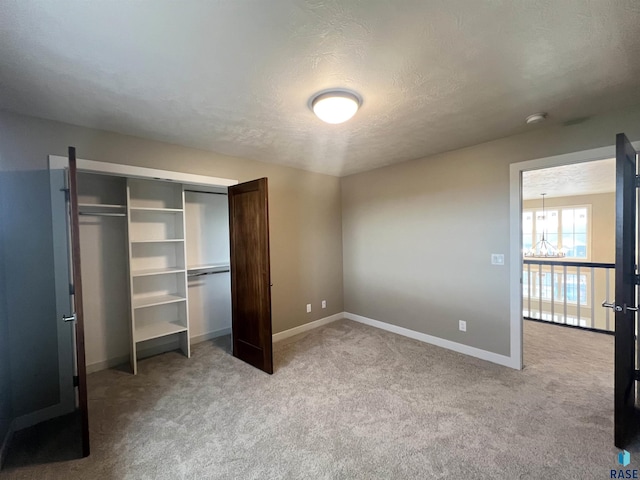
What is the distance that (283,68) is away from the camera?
1679mm

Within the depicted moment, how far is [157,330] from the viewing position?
3.28m

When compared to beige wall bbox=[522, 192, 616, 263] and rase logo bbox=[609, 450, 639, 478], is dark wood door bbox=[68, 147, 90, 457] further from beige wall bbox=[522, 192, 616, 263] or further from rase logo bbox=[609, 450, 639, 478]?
beige wall bbox=[522, 192, 616, 263]

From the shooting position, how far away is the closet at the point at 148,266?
302 centimetres

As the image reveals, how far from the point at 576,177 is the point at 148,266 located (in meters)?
6.91

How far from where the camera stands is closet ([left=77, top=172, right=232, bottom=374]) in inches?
119

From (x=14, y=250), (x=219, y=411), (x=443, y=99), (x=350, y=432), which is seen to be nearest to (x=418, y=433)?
(x=350, y=432)

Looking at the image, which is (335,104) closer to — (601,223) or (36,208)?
(36,208)

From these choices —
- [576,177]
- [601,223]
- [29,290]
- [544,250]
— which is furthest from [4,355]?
[601,223]

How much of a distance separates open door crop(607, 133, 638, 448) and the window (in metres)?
6.12

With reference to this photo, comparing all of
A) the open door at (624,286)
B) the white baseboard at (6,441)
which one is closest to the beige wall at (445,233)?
the open door at (624,286)

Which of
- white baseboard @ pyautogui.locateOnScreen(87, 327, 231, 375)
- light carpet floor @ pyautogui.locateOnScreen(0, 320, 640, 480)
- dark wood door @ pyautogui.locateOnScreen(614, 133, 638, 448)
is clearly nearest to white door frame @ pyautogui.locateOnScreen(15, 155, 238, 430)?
light carpet floor @ pyautogui.locateOnScreen(0, 320, 640, 480)

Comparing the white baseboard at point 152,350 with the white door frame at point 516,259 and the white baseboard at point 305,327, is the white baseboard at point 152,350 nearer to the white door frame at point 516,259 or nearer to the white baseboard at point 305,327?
the white baseboard at point 305,327

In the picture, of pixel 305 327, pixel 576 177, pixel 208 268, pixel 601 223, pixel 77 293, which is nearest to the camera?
pixel 77 293

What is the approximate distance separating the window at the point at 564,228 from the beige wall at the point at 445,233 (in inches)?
206
